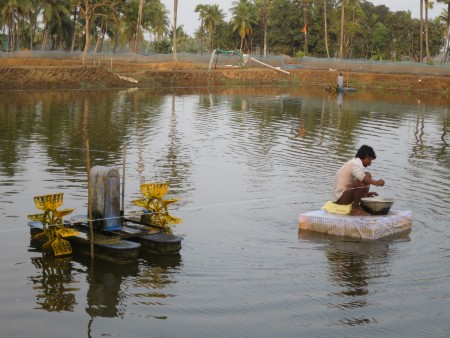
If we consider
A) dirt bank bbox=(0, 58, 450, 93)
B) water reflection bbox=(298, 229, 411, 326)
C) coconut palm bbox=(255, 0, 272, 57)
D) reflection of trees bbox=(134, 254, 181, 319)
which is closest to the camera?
water reflection bbox=(298, 229, 411, 326)

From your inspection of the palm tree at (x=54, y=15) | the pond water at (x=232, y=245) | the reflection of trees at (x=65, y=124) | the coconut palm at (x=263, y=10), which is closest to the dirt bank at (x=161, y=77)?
the reflection of trees at (x=65, y=124)

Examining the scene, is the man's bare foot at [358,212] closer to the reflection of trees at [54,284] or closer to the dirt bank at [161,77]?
the reflection of trees at [54,284]

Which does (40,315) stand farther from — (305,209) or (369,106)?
(369,106)

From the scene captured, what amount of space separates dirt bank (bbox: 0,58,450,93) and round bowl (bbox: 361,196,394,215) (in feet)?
114

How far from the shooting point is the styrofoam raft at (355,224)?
495 inches

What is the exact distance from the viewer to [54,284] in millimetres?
10266

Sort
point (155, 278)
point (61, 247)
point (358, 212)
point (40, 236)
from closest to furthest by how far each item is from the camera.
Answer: point (155, 278) < point (61, 247) < point (40, 236) < point (358, 212)

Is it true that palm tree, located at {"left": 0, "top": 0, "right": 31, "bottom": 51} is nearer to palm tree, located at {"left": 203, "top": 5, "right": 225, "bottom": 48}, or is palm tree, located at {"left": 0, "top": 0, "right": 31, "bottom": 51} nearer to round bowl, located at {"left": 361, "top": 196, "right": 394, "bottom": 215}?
palm tree, located at {"left": 203, "top": 5, "right": 225, "bottom": 48}

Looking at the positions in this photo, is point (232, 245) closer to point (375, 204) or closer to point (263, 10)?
point (375, 204)

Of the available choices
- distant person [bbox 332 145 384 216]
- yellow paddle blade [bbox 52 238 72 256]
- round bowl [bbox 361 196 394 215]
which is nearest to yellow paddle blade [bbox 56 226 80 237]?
yellow paddle blade [bbox 52 238 72 256]

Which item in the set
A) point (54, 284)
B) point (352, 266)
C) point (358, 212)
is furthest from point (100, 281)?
point (358, 212)

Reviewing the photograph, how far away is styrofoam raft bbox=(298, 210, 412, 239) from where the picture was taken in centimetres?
1257

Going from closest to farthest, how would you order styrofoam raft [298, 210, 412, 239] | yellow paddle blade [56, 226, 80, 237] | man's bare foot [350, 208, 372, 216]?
1. yellow paddle blade [56, 226, 80, 237]
2. styrofoam raft [298, 210, 412, 239]
3. man's bare foot [350, 208, 372, 216]

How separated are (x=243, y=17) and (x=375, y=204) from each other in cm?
8217
